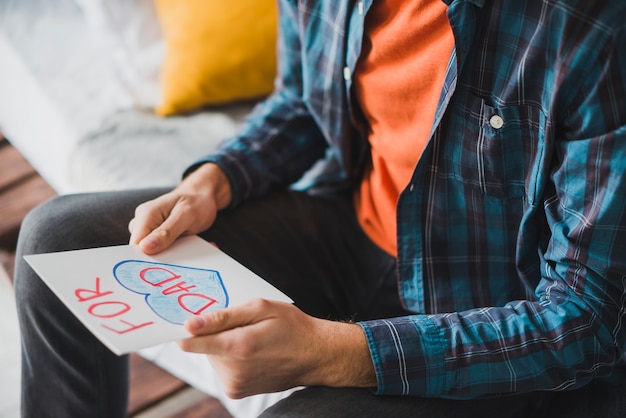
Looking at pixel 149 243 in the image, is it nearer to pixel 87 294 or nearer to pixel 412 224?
pixel 87 294

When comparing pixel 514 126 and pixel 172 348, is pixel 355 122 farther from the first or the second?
pixel 172 348

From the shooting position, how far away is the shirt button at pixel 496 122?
81cm

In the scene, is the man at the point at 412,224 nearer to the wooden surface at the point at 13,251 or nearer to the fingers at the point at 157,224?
the fingers at the point at 157,224

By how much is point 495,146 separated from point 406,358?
27 centimetres

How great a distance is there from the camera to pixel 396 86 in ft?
3.03

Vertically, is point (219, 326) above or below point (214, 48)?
below

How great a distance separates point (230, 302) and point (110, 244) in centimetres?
26

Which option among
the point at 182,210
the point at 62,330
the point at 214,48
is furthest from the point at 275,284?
the point at 214,48

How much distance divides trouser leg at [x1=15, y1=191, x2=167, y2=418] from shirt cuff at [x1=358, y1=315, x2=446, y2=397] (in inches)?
15.5

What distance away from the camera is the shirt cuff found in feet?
2.53

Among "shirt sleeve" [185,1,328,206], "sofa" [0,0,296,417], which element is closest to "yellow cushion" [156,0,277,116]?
"sofa" [0,0,296,417]

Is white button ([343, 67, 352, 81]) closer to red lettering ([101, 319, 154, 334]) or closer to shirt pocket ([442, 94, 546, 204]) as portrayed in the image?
shirt pocket ([442, 94, 546, 204])

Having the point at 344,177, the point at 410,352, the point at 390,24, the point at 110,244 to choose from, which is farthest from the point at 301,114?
the point at 410,352

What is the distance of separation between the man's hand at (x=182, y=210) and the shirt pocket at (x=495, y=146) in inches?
13.5
